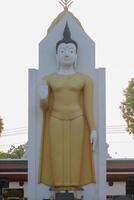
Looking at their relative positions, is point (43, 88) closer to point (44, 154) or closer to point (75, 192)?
point (44, 154)

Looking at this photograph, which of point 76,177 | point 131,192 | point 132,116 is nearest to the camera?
Answer: point 76,177

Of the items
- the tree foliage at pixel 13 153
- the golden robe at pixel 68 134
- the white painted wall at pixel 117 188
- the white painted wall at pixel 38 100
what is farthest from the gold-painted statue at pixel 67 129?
the tree foliage at pixel 13 153

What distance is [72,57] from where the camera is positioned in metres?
17.7

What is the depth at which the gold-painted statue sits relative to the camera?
56.9 feet

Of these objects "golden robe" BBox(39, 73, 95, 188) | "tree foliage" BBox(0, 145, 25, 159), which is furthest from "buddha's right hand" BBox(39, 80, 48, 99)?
"tree foliage" BBox(0, 145, 25, 159)

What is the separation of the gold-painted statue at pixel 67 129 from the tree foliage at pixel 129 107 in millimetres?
16184

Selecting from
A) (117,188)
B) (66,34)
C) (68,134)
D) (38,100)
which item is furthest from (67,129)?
(117,188)

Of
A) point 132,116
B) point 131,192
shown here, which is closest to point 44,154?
point 131,192

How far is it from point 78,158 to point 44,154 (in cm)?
93

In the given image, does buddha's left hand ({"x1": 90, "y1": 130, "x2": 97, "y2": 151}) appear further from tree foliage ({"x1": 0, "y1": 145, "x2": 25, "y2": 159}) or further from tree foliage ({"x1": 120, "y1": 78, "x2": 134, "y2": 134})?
tree foliage ({"x1": 0, "y1": 145, "x2": 25, "y2": 159})

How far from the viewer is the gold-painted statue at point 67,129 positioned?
17.3 meters

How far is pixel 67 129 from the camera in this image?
57.1ft

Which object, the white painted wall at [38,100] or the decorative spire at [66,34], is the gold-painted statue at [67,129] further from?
the white painted wall at [38,100]

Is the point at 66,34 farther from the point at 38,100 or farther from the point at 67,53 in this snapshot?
the point at 38,100
